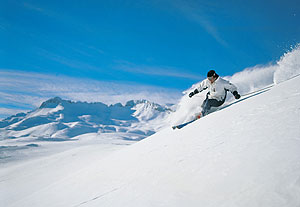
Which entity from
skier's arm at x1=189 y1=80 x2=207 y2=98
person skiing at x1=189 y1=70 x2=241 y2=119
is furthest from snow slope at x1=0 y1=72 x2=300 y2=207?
skier's arm at x1=189 y1=80 x2=207 y2=98

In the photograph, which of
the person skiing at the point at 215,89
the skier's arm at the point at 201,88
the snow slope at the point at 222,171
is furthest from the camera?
the skier's arm at the point at 201,88

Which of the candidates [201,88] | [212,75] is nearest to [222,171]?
[212,75]

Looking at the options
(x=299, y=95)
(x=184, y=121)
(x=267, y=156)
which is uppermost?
(x=184, y=121)

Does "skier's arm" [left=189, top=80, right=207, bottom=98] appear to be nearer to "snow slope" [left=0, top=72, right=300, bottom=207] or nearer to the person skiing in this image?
the person skiing

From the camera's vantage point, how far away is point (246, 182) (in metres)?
2.50

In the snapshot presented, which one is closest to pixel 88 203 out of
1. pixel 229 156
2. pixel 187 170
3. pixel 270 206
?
pixel 187 170

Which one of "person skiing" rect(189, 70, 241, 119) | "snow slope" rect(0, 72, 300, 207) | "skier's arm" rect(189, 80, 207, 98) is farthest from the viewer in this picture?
"skier's arm" rect(189, 80, 207, 98)

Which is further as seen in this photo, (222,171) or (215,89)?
(215,89)

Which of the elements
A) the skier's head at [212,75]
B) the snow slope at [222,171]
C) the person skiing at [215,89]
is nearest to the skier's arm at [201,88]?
the person skiing at [215,89]

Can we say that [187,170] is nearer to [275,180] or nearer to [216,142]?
[216,142]

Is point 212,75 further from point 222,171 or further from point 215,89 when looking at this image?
point 222,171

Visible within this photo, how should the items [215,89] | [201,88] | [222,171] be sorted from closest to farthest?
[222,171]
[215,89]
[201,88]

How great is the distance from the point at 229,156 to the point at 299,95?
96.4 inches

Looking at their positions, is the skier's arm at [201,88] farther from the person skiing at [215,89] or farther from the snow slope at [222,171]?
the snow slope at [222,171]
